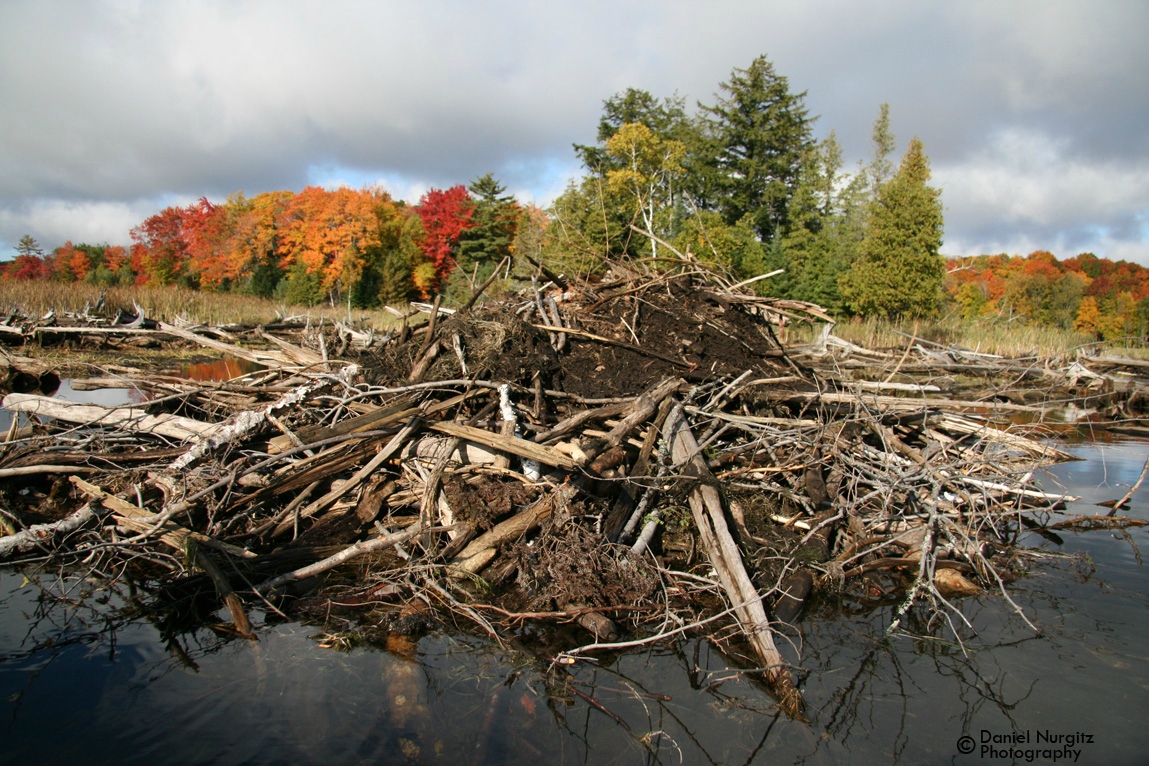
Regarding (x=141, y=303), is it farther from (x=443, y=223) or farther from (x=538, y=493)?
(x=443, y=223)

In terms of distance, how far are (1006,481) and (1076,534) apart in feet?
4.31

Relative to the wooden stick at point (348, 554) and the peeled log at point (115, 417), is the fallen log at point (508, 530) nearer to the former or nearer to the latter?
the wooden stick at point (348, 554)

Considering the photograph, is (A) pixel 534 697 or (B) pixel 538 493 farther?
(B) pixel 538 493

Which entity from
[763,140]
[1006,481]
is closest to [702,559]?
[1006,481]

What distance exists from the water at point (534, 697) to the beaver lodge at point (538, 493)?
0.17 meters

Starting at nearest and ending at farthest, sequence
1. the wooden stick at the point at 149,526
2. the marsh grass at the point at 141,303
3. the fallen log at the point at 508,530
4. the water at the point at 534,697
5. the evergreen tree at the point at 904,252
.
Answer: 1. the water at the point at 534,697
2. the wooden stick at the point at 149,526
3. the fallen log at the point at 508,530
4. the marsh grass at the point at 141,303
5. the evergreen tree at the point at 904,252

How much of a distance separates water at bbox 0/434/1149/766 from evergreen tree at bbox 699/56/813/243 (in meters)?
39.8

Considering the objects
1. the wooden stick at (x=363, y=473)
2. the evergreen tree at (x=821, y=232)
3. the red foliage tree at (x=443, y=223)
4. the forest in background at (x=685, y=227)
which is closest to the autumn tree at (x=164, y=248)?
the forest in background at (x=685, y=227)

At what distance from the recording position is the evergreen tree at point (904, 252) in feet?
86.2

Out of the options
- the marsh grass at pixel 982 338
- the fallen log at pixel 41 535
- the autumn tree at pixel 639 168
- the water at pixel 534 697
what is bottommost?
the water at pixel 534 697

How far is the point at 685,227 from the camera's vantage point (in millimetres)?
34062

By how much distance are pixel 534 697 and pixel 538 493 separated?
1633 mm

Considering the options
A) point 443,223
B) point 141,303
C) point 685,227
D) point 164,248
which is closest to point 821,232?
point 685,227

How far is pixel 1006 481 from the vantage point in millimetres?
5113
